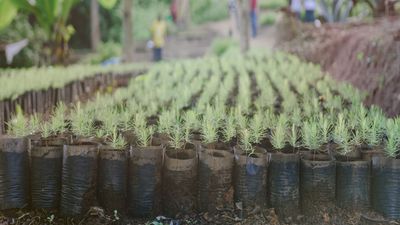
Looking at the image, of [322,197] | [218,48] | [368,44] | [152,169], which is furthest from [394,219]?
[218,48]

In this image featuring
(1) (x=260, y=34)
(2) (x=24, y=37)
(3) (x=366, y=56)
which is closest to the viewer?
(3) (x=366, y=56)

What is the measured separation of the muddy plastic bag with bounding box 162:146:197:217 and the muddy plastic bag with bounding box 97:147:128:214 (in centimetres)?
28

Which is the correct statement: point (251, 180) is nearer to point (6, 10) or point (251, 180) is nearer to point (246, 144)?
point (246, 144)

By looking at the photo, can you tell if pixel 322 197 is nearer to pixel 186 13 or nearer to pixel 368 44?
pixel 368 44

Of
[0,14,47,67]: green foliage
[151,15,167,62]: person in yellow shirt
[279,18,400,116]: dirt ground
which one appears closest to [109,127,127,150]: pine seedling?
[279,18,400,116]: dirt ground

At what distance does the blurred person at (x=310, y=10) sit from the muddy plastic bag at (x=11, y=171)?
1197 cm

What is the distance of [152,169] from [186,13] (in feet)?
67.7

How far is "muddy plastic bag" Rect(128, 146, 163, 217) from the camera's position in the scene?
123 inches

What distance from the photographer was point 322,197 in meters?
3.12

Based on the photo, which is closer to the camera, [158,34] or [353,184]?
[353,184]

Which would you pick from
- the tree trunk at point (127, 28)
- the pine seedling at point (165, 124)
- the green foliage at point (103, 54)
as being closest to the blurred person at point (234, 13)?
the tree trunk at point (127, 28)

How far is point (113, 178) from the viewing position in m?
3.16

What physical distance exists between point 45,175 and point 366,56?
16.3ft

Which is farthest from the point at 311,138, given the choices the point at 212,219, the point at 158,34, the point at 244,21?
the point at 158,34
